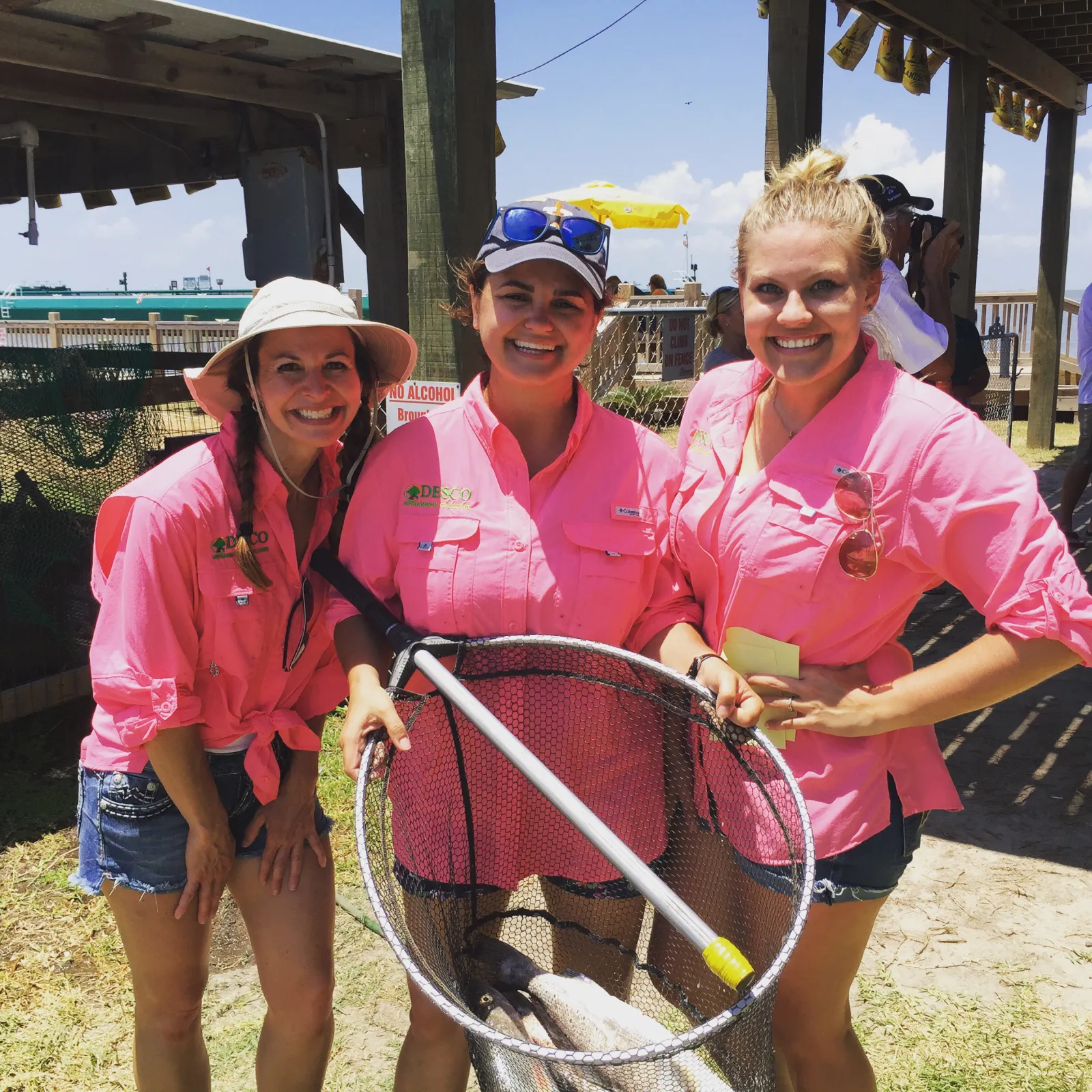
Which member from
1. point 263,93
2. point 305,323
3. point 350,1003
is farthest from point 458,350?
point 263,93

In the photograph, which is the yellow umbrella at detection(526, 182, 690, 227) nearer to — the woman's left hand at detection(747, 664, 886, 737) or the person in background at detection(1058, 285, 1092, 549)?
the person in background at detection(1058, 285, 1092, 549)

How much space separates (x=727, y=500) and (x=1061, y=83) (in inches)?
455

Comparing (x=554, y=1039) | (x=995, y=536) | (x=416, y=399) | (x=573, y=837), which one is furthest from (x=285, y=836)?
(x=416, y=399)

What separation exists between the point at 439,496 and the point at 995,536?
39.4 inches

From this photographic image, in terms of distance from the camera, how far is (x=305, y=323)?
6.68ft

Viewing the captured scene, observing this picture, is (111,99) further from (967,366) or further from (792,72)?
(967,366)

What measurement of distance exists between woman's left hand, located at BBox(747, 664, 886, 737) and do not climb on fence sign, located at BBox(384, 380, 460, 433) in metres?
2.08

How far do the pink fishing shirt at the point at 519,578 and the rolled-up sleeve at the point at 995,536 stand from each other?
20.5 inches

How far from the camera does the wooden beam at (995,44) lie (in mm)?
7458

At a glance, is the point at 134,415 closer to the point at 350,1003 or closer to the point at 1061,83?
the point at 350,1003

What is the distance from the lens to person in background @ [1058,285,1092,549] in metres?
7.43

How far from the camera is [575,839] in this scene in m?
2.07

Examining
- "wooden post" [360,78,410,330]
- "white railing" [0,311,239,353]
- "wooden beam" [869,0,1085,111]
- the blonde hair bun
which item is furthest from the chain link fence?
the blonde hair bun

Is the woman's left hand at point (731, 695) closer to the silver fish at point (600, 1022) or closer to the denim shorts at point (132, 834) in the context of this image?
the silver fish at point (600, 1022)
